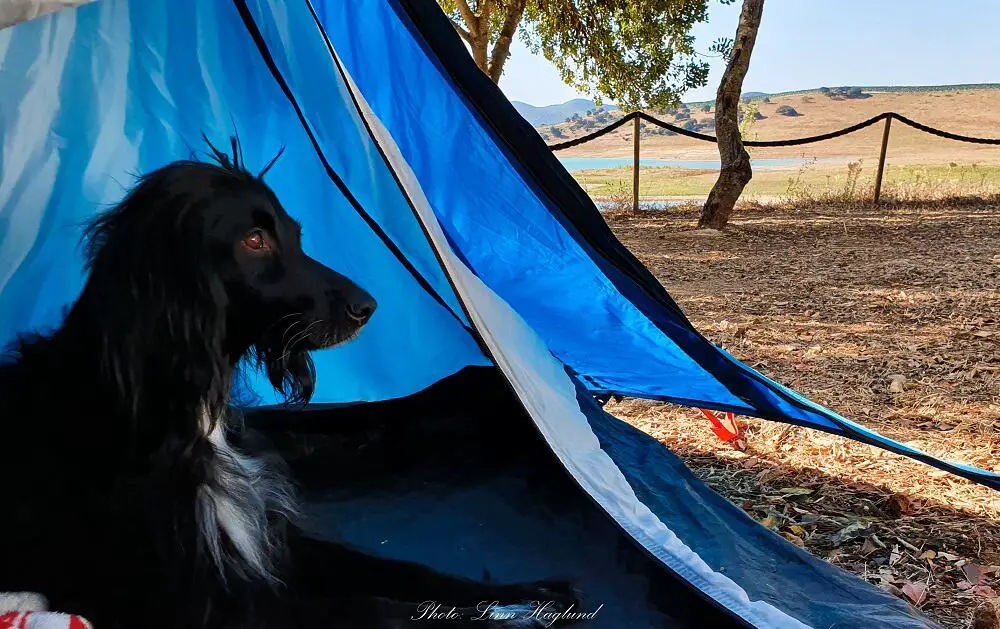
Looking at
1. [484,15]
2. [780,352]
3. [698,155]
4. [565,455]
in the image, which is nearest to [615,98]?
[484,15]

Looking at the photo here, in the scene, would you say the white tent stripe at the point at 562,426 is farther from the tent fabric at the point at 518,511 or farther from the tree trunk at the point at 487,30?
the tree trunk at the point at 487,30

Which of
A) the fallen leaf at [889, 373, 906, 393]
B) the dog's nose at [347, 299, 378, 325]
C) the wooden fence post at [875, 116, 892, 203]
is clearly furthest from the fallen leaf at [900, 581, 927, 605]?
the wooden fence post at [875, 116, 892, 203]

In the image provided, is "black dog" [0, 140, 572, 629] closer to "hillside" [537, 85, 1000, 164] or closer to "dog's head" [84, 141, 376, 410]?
"dog's head" [84, 141, 376, 410]

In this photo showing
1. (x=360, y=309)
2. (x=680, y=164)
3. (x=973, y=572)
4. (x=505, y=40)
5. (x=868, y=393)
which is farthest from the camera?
(x=680, y=164)

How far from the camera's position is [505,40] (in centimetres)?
892

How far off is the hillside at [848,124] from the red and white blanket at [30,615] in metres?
22.7

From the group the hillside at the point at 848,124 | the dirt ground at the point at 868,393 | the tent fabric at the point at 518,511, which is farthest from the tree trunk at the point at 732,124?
the hillside at the point at 848,124

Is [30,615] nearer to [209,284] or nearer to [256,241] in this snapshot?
[209,284]

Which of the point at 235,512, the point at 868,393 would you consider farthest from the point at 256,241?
the point at 868,393

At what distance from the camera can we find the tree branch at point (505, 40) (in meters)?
8.59

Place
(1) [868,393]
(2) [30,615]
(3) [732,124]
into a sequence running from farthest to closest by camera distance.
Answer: (3) [732,124] < (1) [868,393] < (2) [30,615]

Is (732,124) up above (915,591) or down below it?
above

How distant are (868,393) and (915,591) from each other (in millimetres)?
1600

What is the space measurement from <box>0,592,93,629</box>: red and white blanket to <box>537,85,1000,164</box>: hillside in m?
22.7
